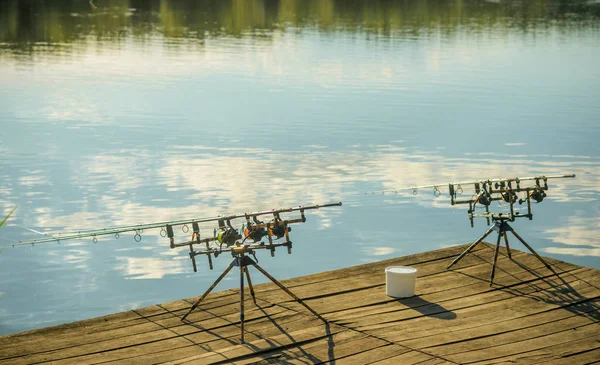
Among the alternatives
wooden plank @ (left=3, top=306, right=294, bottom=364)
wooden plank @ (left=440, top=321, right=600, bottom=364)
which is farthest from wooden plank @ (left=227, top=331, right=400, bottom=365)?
wooden plank @ (left=3, top=306, right=294, bottom=364)

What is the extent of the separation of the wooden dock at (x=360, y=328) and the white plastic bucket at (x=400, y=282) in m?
0.09

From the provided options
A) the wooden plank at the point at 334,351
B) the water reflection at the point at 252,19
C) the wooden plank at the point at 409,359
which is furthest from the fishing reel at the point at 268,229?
the water reflection at the point at 252,19

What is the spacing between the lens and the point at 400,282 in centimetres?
870

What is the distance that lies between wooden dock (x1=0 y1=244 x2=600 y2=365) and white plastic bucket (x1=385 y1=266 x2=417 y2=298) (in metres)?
0.09

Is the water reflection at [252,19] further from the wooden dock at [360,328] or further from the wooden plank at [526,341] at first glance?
the wooden plank at [526,341]

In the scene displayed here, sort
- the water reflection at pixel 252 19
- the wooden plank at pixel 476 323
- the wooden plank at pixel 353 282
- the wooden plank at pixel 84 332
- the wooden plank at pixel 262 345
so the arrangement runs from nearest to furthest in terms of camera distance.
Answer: the wooden plank at pixel 262 345, the wooden plank at pixel 84 332, the wooden plank at pixel 476 323, the wooden plank at pixel 353 282, the water reflection at pixel 252 19

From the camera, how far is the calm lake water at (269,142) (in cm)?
1310

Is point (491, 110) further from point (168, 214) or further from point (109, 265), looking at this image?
point (109, 265)

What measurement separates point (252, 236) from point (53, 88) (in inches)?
876

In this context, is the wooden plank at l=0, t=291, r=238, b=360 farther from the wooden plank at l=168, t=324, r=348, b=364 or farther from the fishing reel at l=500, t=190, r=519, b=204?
the fishing reel at l=500, t=190, r=519, b=204

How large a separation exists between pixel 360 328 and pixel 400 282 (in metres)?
0.92

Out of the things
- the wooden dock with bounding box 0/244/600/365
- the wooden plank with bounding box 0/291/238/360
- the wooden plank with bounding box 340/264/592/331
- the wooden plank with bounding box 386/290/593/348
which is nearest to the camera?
the wooden dock with bounding box 0/244/600/365

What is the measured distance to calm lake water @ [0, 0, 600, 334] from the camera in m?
13.1

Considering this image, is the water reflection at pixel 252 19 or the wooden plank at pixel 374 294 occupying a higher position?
the water reflection at pixel 252 19
